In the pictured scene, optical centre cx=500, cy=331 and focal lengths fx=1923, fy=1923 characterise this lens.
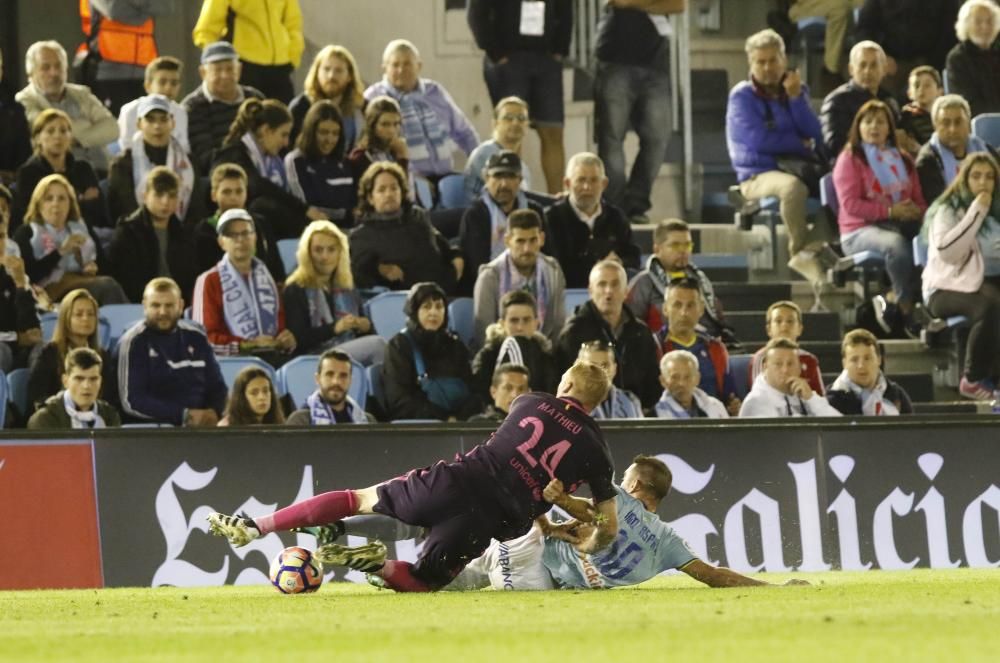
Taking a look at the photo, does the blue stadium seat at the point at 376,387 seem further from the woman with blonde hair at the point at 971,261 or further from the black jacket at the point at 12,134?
the woman with blonde hair at the point at 971,261

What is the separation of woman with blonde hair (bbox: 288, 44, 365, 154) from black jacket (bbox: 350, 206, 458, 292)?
3.69 feet

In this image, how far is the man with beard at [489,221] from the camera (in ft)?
47.2

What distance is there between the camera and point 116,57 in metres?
15.9

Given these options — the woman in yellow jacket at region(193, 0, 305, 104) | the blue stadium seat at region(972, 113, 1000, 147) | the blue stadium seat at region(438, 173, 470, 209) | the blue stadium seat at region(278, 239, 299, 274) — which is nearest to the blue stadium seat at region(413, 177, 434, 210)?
the blue stadium seat at region(438, 173, 470, 209)

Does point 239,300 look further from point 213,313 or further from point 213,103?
point 213,103

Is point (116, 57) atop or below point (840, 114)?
atop

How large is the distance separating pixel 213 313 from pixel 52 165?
1.71m

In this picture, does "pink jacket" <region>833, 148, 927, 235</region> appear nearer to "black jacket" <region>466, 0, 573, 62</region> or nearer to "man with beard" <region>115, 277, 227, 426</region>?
"black jacket" <region>466, 0, 573, 62</region>

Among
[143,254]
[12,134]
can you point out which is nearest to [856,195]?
[143,254]

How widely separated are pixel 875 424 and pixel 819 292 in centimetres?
389

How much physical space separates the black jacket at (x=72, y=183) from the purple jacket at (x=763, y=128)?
5.40 meters

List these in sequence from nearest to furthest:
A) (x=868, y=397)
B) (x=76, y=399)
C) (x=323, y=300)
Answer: (x=76, y=399)
(x=868, y=397)
(x=323, y=300)

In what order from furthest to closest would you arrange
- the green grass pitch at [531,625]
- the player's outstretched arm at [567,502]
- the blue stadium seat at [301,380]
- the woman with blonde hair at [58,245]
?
the woman with blonde hair at [58,245]
the blue stadium seat at [301,380]
the player's outstretched arm at [567,502]
the green grass pitch at [531,625]

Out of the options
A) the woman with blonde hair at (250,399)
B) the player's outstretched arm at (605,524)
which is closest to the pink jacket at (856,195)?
the woman with blonde hair at (250,399)
